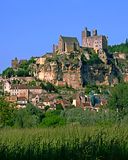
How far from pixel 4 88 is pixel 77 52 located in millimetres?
20858

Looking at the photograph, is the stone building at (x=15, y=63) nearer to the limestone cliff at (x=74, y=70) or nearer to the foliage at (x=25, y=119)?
the limestone cliff at (x=74, y=70)

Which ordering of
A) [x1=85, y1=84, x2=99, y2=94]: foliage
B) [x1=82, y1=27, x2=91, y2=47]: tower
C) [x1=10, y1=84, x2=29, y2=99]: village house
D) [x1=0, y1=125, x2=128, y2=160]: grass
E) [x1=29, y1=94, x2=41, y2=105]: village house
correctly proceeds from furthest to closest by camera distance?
1. [x1=82, y1=27, x2=91, y2=47]: tower
2. [x1=85, y1=84, x2=99, y2=94]: foliage
3. [x1=10, y1=84, x2=29, y2=99]: village house
4. [x1=29, y1=94, x2=41, y2=105]: village house
5. [x1=0, y1=125, x2=128, y2=160]: grass

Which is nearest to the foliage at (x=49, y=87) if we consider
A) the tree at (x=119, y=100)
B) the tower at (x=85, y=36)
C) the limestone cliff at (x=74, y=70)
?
the limestone cliff at (x=74, y=70)

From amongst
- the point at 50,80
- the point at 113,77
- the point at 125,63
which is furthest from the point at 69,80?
the point at 125,63

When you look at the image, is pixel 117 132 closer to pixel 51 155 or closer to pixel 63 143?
pixel 63 143

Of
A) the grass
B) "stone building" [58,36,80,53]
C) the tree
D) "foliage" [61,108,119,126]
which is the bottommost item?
the grass

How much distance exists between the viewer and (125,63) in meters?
137

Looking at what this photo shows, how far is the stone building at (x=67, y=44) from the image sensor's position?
12406cm

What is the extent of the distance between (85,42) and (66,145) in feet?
420

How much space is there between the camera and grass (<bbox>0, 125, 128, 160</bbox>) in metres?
9.91

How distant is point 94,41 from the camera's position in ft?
435

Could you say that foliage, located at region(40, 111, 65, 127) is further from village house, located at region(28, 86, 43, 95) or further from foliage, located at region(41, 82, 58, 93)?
foliage, located at region(41, 82, 58, 93)

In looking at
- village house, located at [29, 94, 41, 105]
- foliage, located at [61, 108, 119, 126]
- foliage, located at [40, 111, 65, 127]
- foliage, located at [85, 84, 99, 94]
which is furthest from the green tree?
foliage, located at [61, 108, 119, 126]

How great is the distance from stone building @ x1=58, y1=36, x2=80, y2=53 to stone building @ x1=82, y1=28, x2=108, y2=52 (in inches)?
262
